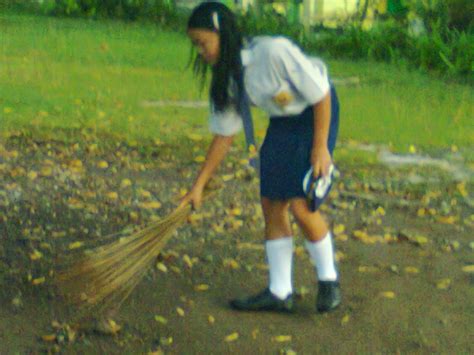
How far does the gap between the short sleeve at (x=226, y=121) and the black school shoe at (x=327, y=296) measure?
31.9 inches

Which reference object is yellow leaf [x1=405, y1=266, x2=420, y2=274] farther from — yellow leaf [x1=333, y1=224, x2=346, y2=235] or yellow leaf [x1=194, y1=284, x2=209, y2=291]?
yellow leaf [x1=194, y1=284, x2=209, y2=291]

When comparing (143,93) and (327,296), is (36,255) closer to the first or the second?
(327,296)

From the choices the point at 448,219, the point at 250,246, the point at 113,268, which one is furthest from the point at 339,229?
the point at 113,268

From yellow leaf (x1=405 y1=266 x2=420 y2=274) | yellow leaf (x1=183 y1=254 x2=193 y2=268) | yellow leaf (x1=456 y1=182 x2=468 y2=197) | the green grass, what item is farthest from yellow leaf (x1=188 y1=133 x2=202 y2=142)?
yellow leaf (x1=405 y1=266 x2=420 y2=274)

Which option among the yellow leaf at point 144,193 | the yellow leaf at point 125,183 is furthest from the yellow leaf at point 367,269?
the yellow leaf at point 125,183

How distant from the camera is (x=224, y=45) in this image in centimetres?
444

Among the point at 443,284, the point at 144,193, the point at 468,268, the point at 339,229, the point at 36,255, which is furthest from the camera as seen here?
the point at 144,193

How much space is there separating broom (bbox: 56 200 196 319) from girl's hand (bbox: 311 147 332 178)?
0.60m

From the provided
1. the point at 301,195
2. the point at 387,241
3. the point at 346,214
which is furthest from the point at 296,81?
the point at 346,214

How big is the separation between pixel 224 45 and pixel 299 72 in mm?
334

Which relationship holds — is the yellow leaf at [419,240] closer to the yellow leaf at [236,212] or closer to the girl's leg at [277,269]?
the yellow leaf at [236,212]

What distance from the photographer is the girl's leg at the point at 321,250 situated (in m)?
4.71

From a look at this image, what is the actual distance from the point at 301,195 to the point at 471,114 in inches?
241

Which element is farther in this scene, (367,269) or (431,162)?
(431,162)
